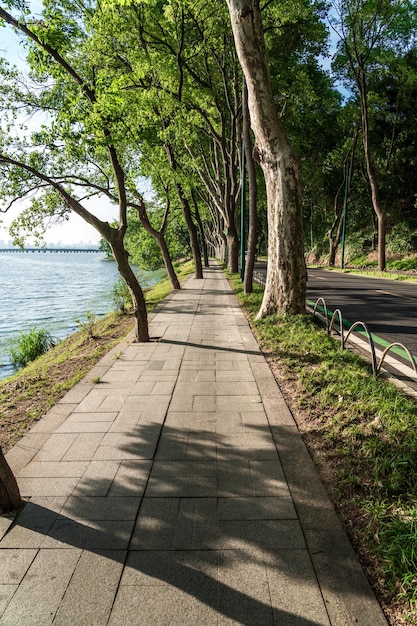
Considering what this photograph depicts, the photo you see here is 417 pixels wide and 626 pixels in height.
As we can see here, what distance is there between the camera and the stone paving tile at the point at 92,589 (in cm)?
206

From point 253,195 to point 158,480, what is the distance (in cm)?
1121

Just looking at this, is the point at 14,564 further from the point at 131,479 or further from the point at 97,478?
the point at 131,479

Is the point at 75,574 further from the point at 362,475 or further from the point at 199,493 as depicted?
the point at 362,475

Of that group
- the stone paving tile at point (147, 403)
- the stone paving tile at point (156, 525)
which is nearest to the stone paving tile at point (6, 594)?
the stone paving tile at point (156, 525)

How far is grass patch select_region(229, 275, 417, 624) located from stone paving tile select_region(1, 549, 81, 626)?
1886mm

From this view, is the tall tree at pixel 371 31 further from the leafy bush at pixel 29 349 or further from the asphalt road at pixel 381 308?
the leafy bush at pixel 29 349

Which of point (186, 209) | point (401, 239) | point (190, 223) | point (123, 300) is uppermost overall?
point (186, 209)

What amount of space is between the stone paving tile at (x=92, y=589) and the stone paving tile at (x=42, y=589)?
5cm

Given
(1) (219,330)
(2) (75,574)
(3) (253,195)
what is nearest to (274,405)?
(2) (75,574)

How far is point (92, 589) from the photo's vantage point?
2215 mm

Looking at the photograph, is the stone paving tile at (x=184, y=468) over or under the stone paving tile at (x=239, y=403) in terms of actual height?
under

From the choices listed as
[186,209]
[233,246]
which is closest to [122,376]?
[186,209]

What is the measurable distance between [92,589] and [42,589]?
0.98 feet

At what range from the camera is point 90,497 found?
3008 millimetres
